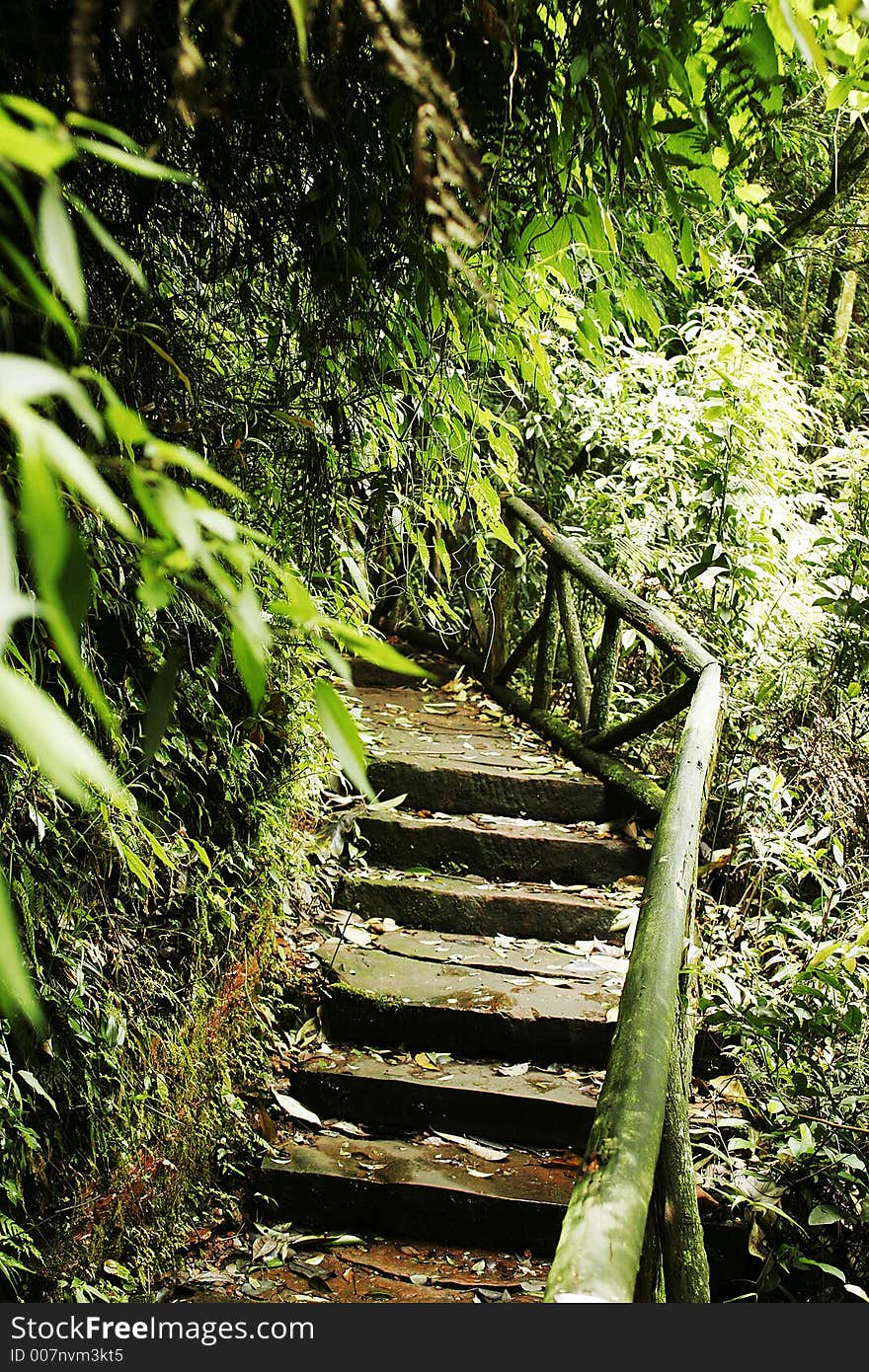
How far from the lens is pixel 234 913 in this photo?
127 inches

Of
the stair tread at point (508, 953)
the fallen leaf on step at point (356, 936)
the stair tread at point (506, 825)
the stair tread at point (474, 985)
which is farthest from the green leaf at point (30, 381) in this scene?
the stair tread at point (506, 825)

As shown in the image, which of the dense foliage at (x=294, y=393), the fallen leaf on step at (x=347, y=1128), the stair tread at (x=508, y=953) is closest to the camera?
the dense foliage at (x=294, y=393)

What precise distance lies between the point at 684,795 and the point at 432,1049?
4.16 feet

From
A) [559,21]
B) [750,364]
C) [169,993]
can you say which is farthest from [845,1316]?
[750,364]

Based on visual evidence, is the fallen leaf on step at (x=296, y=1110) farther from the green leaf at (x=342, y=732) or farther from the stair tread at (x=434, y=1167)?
the green leaf at (x=342, y=732)

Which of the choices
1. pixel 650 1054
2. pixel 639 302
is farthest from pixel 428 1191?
pixel 639 302

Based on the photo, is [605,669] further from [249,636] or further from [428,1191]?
[249,636]

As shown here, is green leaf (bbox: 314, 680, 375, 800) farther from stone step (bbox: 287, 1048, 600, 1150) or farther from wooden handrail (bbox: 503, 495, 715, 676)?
wooden handrail (bbox: 503, 495, 715, 676)

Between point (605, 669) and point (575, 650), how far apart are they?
1.23 ft

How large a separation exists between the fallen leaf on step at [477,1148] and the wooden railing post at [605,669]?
218 cm

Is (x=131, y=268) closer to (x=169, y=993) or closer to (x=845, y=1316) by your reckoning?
(x=845, y=1316)

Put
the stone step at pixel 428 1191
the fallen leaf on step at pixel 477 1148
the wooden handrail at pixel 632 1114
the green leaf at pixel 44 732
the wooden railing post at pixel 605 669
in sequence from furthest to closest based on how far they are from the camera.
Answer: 1. the wooden railing post at pixel 605 669
2. the fallen leaf on step at pixel 477 1148
3. the stone step at pixel 428 1191
4. the wooden handrail at pixel 632 1114
5. the green leaf at pixel 44 732

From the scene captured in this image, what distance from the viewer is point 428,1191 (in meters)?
2.94

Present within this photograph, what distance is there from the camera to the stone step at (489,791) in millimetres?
4527
